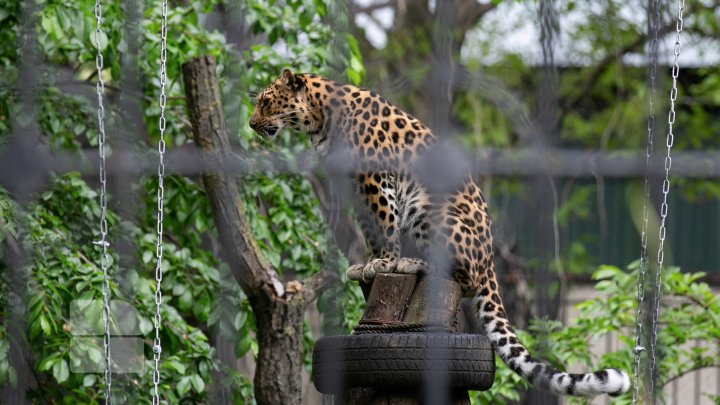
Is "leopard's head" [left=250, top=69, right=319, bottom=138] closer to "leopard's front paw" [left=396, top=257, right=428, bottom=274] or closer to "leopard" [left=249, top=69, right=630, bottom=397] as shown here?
"leopard" [left=249, top=69, right=630, bottom=397]

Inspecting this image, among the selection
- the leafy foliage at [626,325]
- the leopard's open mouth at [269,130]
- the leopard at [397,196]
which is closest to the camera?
the leopard at [397,196]

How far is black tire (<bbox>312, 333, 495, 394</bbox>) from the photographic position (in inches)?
127

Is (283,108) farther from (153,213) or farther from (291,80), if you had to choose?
(153,213)

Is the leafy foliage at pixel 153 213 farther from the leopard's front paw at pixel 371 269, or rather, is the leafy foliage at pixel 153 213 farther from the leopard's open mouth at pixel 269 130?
the leopard's front paw at pixel 371 269

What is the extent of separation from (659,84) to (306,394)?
4833 mm

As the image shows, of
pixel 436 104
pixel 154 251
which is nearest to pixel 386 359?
pixel 436 104

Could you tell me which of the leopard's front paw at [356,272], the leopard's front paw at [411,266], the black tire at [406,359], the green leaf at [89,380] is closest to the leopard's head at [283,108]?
the leopard's front paw at [356,272]

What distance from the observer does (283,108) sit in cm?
415

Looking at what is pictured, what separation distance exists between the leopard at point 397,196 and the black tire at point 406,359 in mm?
303

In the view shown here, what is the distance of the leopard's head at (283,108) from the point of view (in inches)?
163

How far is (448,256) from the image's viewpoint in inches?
150

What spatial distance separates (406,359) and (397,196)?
96cm

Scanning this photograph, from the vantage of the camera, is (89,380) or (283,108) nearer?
(283,108)

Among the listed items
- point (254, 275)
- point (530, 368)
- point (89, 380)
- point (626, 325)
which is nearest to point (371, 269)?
point (530, 368)
